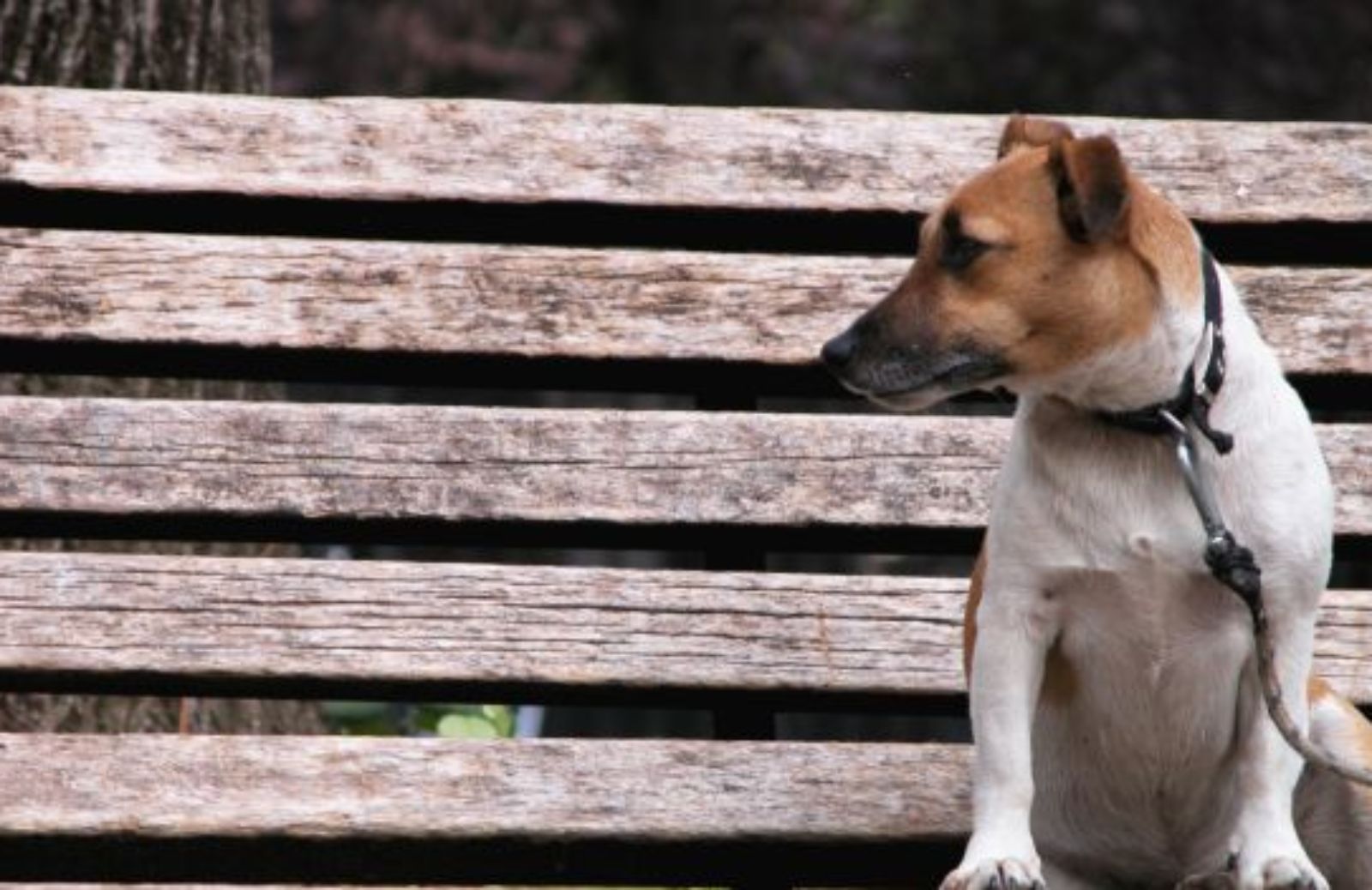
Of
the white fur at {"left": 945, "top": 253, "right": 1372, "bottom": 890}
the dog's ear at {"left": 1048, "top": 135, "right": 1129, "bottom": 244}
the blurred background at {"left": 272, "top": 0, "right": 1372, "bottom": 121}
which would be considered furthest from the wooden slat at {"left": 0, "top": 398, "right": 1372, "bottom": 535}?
the blurred background at {"left": 272, "top": 0, "right": 1372, "bottom": 121}

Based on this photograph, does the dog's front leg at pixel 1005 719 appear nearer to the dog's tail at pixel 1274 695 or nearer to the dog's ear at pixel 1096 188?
the dog's tail at pixel 1274 695

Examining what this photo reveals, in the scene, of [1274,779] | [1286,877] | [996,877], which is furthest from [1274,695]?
[996,877]

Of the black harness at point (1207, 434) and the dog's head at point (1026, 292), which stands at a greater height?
the dog's head at point (1026, 292)

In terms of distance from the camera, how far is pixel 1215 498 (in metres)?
4.24

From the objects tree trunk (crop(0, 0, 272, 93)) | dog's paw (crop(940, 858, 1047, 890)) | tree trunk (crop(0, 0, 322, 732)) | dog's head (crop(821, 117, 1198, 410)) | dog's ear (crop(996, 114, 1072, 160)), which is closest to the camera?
dog's paw (crop(940, 858, 1047, 890))

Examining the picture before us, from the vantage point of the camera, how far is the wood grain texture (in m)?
4.72

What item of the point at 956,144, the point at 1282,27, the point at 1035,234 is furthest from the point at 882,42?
the point at 1035,234

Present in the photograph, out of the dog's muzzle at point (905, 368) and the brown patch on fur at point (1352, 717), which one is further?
the brown patch on fur at point (1352, 717)

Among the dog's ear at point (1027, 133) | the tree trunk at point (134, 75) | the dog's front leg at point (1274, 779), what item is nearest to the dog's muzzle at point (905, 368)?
the dog's ear at point (1027, 133)

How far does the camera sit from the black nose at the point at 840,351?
171 inches

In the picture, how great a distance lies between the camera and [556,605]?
4.96 metres

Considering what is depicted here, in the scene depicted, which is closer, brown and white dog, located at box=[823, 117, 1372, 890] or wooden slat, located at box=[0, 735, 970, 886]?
brown and white dog, located at box=[823, 117, 1372, 890]

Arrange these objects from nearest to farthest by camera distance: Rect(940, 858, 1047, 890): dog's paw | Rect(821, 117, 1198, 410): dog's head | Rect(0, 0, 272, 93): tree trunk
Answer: Rect(940, 858, 1047, 890): dog's paw, Rect(821, 117, 1198, 410): dog's head, Rect(0, 0, 272, 93): tree trunk

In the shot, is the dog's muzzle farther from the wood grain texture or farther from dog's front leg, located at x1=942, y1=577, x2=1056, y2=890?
the wood grain texture
